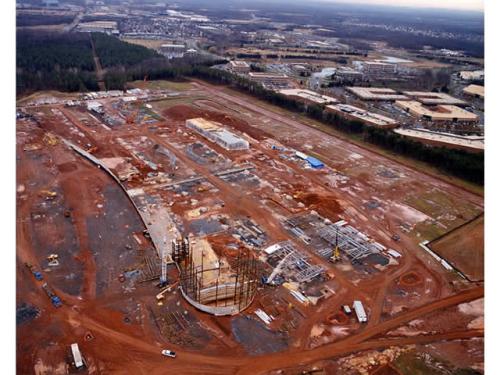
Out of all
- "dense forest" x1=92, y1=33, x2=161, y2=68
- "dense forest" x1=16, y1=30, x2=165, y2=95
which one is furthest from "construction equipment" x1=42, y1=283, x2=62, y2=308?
"dense forest" x1=92, y1=33, x2=161, y2=68


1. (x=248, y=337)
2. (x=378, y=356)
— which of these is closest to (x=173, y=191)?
(x=248, y=337)

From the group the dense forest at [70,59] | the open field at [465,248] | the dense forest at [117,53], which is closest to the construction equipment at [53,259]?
the open field at [465,248]

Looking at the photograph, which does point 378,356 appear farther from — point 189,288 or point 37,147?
point 37,147

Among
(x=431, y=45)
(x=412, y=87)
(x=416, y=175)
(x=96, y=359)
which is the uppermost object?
(x=431, y=45)

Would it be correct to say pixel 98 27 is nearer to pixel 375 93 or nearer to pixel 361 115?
pixel 375 93

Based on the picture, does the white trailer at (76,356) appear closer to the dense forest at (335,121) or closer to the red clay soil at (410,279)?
the red clay soil at (410,279)

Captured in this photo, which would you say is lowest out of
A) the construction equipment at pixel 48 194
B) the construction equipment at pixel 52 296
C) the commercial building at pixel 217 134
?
the construction equipment at pixel 52 296

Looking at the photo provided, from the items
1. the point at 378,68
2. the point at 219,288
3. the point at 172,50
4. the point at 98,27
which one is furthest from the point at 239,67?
the point at 219,288
